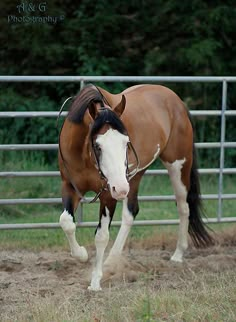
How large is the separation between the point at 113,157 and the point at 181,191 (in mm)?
1922

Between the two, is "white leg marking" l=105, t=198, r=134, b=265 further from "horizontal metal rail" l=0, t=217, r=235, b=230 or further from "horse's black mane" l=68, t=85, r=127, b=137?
"horse's black mane" l=68, t=85, r=127, b=137

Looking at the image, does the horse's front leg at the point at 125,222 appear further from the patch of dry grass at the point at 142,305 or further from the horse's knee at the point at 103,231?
the patch of dry grass at the point at 142,305

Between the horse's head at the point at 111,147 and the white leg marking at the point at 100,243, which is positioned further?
the white leg marking at the point at 100,243

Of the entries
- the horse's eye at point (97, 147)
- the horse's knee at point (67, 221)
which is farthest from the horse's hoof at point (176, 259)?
the horse's eye at point (97, 147)

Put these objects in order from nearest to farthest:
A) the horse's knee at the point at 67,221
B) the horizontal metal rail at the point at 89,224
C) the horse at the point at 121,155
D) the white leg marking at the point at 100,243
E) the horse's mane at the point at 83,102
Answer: the horse at the point at 121,155 < the horse's mane at the point at 83,102 < the horse's knee at the point at 67,221 < the white leg marking at the point at 100,243 < the horizontal metal rail at the point at 89,224

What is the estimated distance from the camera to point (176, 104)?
22.8 feet

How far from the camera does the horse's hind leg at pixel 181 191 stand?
22.8ft

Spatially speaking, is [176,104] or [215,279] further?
[176,104]

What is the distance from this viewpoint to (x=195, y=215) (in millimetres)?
7137

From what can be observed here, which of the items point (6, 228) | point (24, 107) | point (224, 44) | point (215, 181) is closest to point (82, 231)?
point (6, 228)

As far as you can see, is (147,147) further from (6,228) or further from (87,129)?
(6,228)

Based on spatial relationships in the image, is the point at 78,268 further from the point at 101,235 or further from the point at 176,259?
the point at 176,259

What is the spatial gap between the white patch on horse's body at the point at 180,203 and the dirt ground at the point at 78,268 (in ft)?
0.36

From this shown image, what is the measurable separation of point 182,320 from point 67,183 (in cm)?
178
